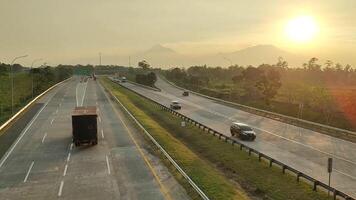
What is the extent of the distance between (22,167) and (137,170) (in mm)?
9127

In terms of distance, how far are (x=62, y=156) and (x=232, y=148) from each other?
49.3 ft

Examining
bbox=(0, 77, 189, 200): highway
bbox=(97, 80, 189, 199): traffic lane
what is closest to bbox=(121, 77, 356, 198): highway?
bbox=(97, 80, 189, 199): traffic lane

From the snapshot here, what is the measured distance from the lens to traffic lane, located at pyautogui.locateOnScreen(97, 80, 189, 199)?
2516 centimetres

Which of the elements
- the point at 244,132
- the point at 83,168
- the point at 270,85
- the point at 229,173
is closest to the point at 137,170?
the point at 83,168

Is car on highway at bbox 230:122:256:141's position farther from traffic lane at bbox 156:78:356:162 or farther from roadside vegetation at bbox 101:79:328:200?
traffic lane at bbox 156:78:356:162

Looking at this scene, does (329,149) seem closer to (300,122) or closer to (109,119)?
(300,122)

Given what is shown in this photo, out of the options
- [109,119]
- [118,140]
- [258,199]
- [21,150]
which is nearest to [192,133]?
[118,140]

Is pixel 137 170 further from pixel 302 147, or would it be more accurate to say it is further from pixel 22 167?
pixel 302 147

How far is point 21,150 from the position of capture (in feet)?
128

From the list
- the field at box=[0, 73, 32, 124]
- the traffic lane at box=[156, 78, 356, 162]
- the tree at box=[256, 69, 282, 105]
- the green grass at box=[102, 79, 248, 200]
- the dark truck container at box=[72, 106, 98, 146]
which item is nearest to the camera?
the green grass at box=[102, 79, 248, 200]

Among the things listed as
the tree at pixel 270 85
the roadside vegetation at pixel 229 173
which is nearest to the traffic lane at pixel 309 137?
the roadside vegetation at pixel 229 173

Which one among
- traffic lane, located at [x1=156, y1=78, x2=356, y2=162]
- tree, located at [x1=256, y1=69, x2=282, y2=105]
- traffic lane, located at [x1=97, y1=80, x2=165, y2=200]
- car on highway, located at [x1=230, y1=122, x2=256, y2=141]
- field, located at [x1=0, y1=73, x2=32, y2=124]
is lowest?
field, located at [x1=0, y1=73, x2=32, y2=124]

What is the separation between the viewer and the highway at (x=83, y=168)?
25.6 meters

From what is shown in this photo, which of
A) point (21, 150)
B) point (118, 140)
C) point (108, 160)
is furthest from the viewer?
point (118, 140)
